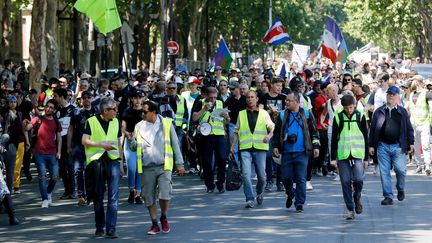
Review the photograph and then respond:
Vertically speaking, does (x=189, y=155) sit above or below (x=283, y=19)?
below

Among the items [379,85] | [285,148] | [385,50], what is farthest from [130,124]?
[385,50]

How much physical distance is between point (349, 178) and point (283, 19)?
62.0m

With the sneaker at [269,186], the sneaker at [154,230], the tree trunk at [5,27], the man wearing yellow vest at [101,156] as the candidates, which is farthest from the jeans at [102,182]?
the tree trunk at [5,27]

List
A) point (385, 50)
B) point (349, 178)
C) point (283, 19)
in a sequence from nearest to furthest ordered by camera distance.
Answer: point (349, 178) < point (283, 19) < point (385, 50)

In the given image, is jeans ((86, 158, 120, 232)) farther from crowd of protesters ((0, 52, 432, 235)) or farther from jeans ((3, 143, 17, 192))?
jeans ((3, 143, 17, 192))

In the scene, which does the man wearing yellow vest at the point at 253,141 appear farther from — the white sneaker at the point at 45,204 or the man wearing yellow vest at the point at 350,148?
the white sneaker at the point at 45,204

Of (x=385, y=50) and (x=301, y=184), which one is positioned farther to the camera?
(x=385, y=50)

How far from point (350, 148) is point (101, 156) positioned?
323 centimetres

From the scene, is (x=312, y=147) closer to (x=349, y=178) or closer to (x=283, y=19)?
(x=349, y=178)

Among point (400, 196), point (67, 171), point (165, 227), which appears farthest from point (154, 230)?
point (67, 171)

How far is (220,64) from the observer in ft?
110

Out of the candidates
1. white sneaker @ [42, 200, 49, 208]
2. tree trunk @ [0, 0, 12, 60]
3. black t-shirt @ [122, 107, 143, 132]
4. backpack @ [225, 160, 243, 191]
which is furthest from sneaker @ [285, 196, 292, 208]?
tree trunk @ [0, 0, 12, 60]

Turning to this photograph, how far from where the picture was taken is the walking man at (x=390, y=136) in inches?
642

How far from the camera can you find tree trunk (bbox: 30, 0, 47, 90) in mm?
28297
